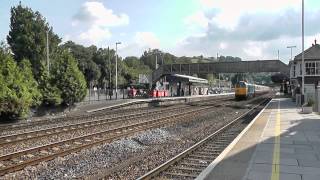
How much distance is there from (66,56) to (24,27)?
39229 mm

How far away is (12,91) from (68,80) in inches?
332

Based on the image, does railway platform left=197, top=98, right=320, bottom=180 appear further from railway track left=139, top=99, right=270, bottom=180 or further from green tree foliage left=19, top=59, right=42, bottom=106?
green tree foliage left=19, top=59, right=42, bottom=106

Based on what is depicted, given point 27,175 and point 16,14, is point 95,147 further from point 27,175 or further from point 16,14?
point 16,14

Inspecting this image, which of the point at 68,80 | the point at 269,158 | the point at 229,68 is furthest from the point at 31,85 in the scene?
the point at 229,68

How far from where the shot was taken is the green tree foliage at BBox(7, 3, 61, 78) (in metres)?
73.2

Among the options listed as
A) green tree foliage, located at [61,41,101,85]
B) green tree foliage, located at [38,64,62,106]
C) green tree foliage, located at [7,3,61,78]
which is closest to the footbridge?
green tree foliage, located at [61,41,101,85]

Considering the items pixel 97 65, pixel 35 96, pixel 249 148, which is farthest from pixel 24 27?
pixel 249 148

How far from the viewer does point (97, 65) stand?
111 metres

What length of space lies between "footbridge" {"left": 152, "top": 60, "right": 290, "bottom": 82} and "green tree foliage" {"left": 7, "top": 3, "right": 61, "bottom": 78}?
26.2 meters

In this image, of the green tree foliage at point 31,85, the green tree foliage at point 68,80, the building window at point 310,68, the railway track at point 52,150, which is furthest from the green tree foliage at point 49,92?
the building window at point 310,68

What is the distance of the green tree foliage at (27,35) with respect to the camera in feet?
240

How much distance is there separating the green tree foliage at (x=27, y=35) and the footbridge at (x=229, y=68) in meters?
26.2

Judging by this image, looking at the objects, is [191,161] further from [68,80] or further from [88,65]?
[88,65]

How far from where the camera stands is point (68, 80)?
37.1 m
